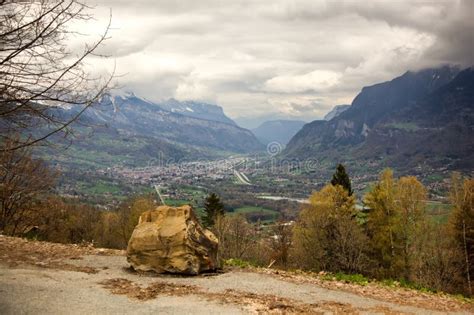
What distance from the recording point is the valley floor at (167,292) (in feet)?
39.3

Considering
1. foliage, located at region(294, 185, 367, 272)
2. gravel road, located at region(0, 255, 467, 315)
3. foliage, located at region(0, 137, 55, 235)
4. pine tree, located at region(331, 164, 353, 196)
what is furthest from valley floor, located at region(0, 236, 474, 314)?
pine tree, located at region(331, 164, 353, 196)

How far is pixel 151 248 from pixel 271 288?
4806 mm

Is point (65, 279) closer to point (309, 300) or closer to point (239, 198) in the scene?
point (309, 300)

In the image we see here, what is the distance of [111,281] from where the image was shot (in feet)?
47.8

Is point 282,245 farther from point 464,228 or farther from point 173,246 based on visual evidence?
point 173,246

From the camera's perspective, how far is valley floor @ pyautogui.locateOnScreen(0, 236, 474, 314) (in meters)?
12.0

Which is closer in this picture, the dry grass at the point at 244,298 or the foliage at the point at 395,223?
the dry grass at the point at 244,298

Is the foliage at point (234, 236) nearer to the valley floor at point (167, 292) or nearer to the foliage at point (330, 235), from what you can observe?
the foliage at point (330, 235)

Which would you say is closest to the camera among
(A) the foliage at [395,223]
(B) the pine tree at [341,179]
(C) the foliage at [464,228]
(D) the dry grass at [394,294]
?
(D) the dry grass at [394,294]

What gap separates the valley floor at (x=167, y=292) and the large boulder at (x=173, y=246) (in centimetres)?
55

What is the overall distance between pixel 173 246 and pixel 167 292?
3.14m

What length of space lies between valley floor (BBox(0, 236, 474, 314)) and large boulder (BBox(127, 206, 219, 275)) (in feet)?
1.82

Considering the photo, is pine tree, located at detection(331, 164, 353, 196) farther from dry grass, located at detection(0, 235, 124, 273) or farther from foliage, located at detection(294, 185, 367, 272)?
dry grass, located at detection(0, 235, 124, 273)

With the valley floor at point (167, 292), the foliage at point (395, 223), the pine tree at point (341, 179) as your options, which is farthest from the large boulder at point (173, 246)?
the pine tree at point (341, 179)
